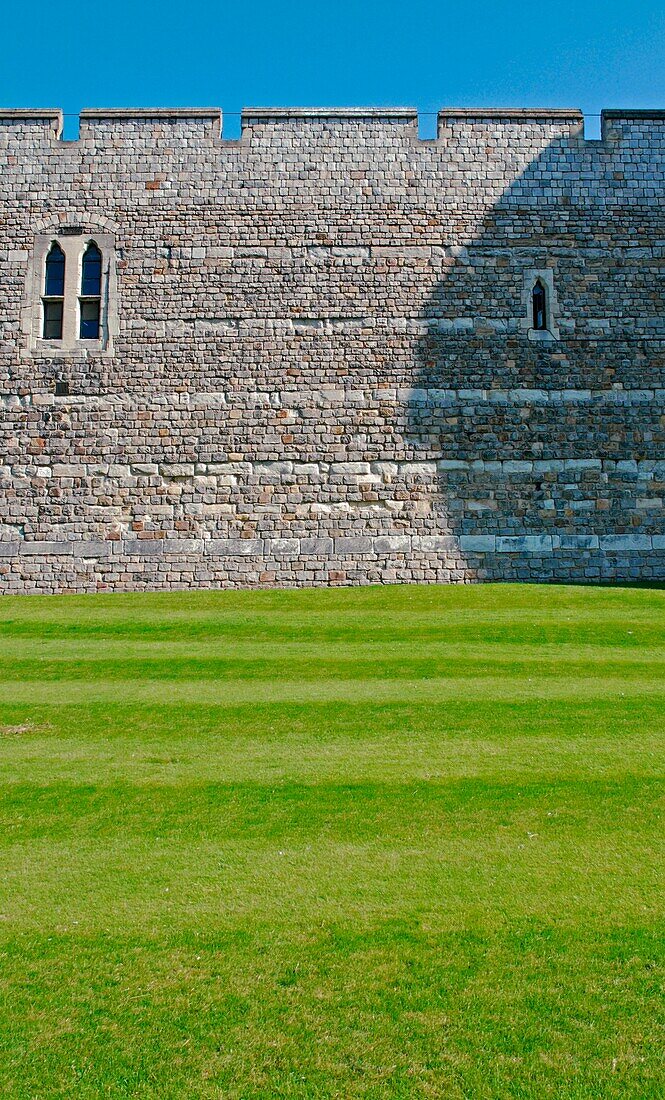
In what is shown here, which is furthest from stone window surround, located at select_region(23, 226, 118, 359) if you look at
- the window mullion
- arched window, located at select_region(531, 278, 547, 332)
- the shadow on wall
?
arched window, located at select_region(531, 278, 547, 332)

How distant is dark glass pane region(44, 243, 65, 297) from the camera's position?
13805 millimetres

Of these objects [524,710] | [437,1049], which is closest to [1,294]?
[524,710]

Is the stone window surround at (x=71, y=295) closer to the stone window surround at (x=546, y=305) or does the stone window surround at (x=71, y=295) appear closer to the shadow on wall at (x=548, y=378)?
the shadow on wall at (x=548, y=378)

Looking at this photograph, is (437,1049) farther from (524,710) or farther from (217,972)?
(524,710)

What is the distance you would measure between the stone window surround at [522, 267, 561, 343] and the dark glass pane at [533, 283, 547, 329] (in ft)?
0.20

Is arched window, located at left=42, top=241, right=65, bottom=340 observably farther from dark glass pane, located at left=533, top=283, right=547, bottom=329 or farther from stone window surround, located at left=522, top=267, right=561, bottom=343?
dark glass pane, located at left=533, top=283, right=547, bottom=329

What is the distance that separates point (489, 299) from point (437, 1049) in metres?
12.9

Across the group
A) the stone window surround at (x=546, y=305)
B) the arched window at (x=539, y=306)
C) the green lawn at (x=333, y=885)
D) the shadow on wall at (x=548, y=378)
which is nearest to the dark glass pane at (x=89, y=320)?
the shadow on wall at (x=548, y=378)

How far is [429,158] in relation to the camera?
1378 cm

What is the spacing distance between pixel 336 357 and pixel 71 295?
492cm

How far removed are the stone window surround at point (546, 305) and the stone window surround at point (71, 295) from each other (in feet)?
24.1

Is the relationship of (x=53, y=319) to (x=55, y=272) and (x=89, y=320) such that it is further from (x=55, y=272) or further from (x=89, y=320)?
(x=55, y=272)

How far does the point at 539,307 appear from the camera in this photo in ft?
45.2

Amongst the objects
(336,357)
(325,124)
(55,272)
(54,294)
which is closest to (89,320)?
(54,294)
